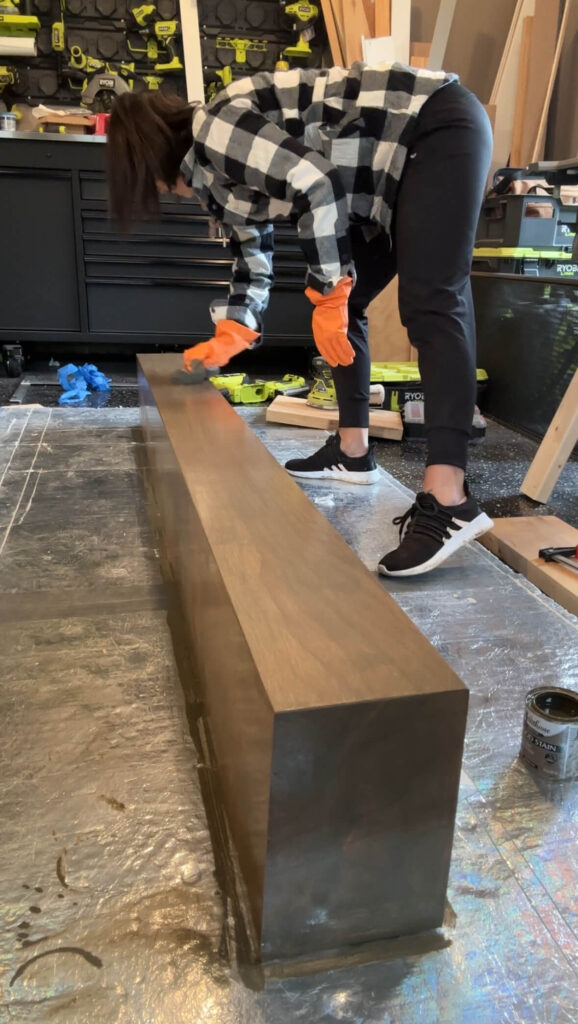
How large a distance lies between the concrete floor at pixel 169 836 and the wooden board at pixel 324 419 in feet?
3.40

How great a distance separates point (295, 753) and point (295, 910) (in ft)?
0.51

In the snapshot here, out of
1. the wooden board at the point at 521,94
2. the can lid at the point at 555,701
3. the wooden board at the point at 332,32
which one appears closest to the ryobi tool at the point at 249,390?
the wooden board at the point at 521,94

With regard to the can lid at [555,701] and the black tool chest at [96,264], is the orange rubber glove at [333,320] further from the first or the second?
the black tool chest at [96,264]

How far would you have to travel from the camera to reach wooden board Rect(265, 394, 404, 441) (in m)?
2.44

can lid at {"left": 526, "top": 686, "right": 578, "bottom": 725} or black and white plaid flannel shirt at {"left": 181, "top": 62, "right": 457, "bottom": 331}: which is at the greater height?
black and white plaid flannel shirt at {"left": 181, "top": 62, "right": 457, "bottom": 331}

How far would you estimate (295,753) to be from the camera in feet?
1.97

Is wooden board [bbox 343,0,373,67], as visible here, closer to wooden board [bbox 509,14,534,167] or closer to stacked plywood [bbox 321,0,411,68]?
stacked plywood [bbox 321,0,411,68]

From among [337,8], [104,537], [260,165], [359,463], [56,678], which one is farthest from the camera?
[337,8]

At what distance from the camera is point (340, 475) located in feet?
6.26

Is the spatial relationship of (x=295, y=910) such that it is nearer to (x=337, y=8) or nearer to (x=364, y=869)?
(x=364, y=869)

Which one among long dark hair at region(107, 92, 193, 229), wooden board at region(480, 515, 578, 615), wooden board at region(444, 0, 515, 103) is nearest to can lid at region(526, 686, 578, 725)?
wooden board at region(480, 515, 578, 615)

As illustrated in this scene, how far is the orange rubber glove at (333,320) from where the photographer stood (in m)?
1.47

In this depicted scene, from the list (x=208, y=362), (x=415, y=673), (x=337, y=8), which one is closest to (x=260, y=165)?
(x=208, y=362)

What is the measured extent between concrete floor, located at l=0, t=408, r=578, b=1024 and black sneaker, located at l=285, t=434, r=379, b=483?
50 centimetres
